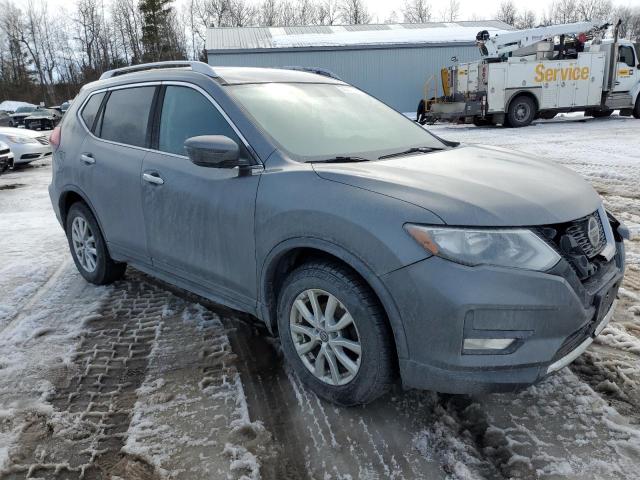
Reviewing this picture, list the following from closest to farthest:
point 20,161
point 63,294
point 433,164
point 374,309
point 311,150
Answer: point 374,309 < point 433,164 < point 311,150 < point 63,294 < point 20,161

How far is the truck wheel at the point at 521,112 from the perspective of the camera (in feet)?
60.3

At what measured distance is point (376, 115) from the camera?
372cm

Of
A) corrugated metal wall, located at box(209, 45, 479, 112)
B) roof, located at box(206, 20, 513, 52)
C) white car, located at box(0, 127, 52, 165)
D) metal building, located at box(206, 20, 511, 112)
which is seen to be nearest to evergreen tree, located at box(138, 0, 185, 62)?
roof, located at box(206, 20, 513, 52)

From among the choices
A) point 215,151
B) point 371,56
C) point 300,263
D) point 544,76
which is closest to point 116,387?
point 300,263

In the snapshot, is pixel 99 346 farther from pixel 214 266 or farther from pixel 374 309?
pixel 374 309

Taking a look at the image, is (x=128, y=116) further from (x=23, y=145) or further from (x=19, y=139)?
(x=19, y=139)

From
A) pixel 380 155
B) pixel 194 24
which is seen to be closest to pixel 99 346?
pixel 380 155

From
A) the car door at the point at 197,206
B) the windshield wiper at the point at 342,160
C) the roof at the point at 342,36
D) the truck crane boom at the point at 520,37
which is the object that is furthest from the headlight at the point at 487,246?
the roof at the point at 342,36

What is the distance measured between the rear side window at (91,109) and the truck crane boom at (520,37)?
692 inches

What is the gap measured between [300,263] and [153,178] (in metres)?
1.32

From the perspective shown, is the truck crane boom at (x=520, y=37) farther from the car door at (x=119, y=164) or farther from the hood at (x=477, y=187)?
the hood at (x=477, y=187)

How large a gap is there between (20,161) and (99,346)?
37.2 feet

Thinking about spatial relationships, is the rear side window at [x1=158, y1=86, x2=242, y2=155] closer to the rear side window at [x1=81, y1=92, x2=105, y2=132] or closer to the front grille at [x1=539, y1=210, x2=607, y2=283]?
the rear side window at [x1=81, y1=92, x2=105, y2=132]

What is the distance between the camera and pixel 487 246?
2182 mm
